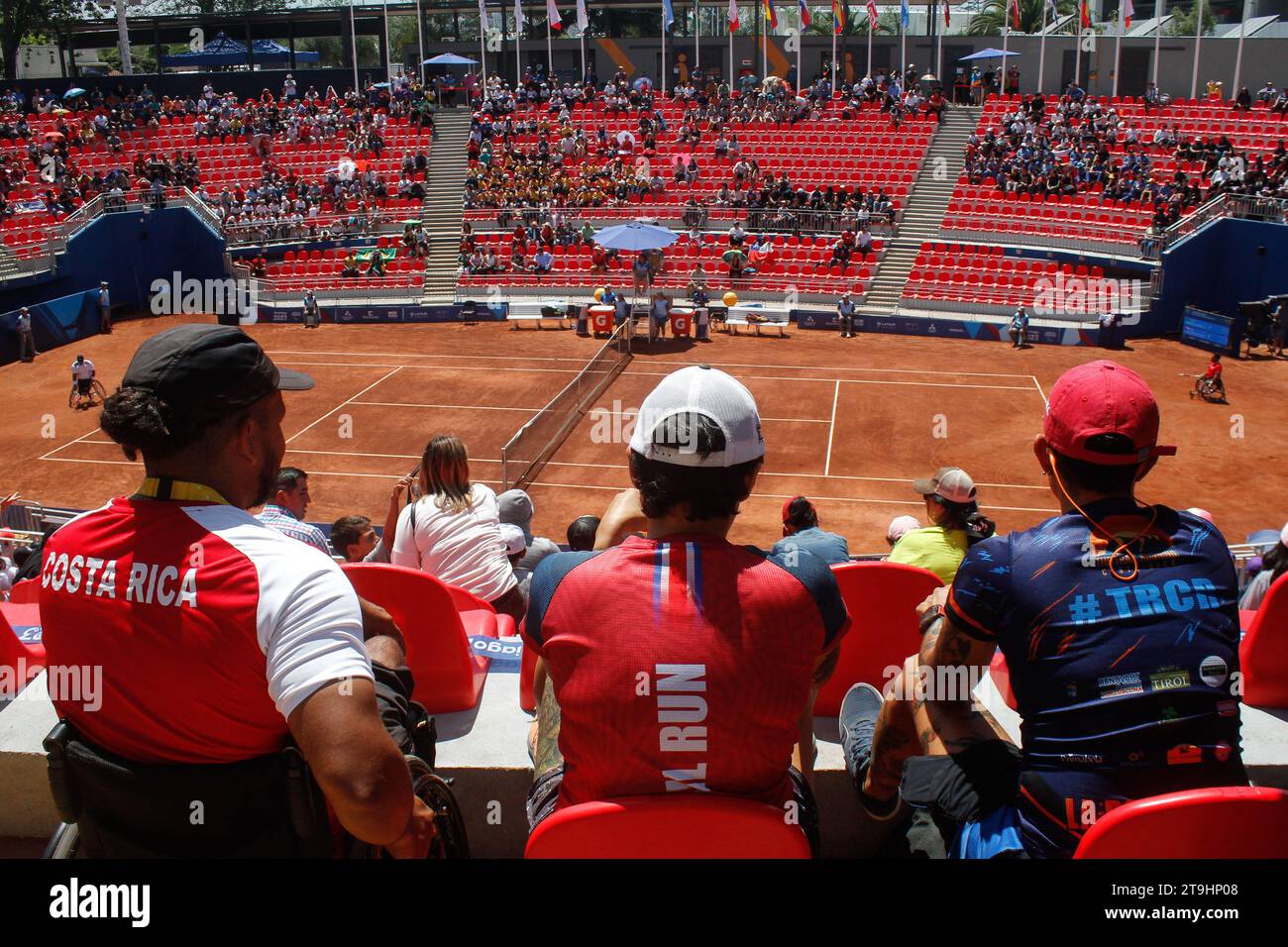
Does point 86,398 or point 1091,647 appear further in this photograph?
point 86,398

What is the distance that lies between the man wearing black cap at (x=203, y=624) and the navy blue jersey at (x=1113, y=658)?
1575 mm

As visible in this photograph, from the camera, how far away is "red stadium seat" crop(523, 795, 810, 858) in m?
2.32

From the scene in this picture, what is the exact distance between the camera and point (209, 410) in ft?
8.63

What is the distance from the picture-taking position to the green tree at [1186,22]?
64.8 meters

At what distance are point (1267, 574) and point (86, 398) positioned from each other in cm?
2352

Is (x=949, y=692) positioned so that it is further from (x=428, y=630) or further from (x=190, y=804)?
(x=190, y=804)

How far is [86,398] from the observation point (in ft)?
80.3

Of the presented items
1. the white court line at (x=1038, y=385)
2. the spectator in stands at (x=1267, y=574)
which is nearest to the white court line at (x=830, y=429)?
the white court line at (x=1038, y=385)

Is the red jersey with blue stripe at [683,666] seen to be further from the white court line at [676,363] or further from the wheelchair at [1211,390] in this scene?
the wheelchair at [1211,390]

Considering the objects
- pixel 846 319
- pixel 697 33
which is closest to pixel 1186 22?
pixel 697 33

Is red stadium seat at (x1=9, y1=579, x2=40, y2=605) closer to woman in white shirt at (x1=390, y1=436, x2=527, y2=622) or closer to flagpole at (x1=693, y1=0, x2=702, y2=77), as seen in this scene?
woman in white shirt at (x1=390, y1=436, x2=527, y2=622)
